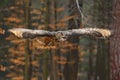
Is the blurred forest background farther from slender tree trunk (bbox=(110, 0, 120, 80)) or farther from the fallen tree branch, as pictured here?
the fallen tree branch

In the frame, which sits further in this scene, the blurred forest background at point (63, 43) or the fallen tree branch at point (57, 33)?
the blurred forest background at point (63, 43)

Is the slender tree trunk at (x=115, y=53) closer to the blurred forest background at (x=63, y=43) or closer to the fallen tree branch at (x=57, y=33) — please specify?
the blurred forest background at (x=63, y=43)

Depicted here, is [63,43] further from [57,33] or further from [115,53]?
[57,33]

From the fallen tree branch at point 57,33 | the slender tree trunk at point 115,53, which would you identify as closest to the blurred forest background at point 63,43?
the slender tree trunk at point 115,53

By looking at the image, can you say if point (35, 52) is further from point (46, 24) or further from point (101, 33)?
point (101, 33)

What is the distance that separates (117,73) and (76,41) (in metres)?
9.04

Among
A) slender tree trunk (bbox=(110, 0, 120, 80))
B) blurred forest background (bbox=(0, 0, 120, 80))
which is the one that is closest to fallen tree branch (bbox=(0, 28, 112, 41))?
blurred forest background (bbox=(0, 0, 120, 80))

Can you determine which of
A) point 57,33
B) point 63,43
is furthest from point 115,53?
point 63,43

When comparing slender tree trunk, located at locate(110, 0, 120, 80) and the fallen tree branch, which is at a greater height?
the fallen tree branch

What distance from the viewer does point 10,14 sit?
→ 920 inches

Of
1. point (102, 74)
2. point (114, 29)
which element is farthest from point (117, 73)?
point (102, 74)

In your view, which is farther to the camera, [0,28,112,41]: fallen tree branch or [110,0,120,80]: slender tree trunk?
[110,0,120,80]: slender tree trunk

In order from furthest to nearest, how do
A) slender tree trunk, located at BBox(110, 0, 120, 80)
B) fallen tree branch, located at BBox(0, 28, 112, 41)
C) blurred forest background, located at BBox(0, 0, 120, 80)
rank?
blurred forest background, located at BBox(0, 0, 120, 80), slender tree trunk, located at BBox(110, 0, 120, 80), fallen tree branch, located at BBox(0, 28, 112, 41)

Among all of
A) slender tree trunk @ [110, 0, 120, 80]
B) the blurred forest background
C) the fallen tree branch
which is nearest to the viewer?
the fallen tree branch
